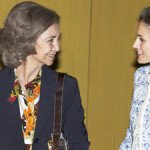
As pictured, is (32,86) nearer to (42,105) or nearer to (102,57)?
(42,105)

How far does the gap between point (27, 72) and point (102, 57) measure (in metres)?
1.57

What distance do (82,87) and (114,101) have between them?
0.43 meters

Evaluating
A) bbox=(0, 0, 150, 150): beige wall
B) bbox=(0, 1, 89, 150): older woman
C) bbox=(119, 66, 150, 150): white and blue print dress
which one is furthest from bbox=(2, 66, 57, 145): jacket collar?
bbox=(0, 0, 150, 150): beige wall

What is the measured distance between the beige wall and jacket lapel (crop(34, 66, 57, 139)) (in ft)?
3.84

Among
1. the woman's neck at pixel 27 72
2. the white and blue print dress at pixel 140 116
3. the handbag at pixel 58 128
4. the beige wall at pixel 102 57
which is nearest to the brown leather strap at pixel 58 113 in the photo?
the handbag at pixel 58 128

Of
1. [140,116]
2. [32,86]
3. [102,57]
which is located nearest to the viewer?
[140,116]

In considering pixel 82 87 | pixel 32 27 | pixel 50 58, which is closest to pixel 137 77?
pixel 50 58

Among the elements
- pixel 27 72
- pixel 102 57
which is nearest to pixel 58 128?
pixel 27 72

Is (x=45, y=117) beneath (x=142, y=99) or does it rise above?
beneath

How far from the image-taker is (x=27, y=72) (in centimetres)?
330

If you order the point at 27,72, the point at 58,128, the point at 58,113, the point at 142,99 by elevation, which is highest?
the point at 27,72

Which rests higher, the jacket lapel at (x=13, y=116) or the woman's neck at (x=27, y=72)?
the woman's neck at (x=27, y=72)

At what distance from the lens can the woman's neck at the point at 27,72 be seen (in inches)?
130

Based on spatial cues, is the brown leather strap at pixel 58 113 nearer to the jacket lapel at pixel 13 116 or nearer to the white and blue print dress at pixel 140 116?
the jacket lapel at pixel 13 116
